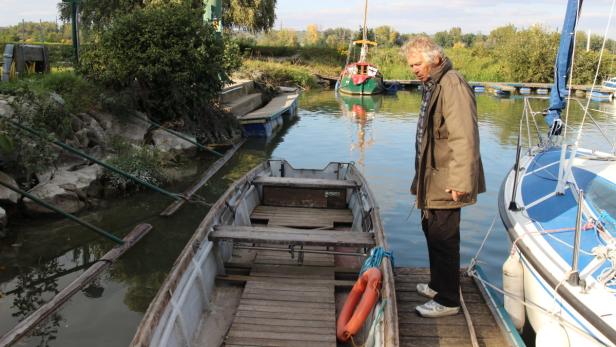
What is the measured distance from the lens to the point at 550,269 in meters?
4.29

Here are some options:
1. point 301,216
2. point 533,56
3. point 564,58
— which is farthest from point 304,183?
point 533,56

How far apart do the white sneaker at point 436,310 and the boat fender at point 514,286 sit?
0.73 meters

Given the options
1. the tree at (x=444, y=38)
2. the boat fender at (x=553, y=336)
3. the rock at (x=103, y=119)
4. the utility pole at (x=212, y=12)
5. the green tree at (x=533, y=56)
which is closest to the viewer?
the boat fender at (x=553, y=336)

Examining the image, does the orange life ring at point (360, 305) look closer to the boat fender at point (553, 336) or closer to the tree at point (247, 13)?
the boat fender at point (553, 336)

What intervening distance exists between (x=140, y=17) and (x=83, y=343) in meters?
9.35

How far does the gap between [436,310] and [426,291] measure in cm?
40

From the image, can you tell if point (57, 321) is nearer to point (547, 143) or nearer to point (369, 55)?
point (547, 143)

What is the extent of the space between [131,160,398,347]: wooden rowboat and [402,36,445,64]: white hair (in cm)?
167

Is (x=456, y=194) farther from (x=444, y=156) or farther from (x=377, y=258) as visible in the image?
(x=377, y=258)

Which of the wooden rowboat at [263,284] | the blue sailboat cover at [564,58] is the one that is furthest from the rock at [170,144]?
the blue sailboat cover at [564,58]

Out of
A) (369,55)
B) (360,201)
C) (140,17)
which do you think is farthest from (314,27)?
(360,201)

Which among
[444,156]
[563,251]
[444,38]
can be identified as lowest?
[563,251]

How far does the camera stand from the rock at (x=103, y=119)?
1109 cm

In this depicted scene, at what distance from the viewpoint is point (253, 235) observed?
16.2 ft
